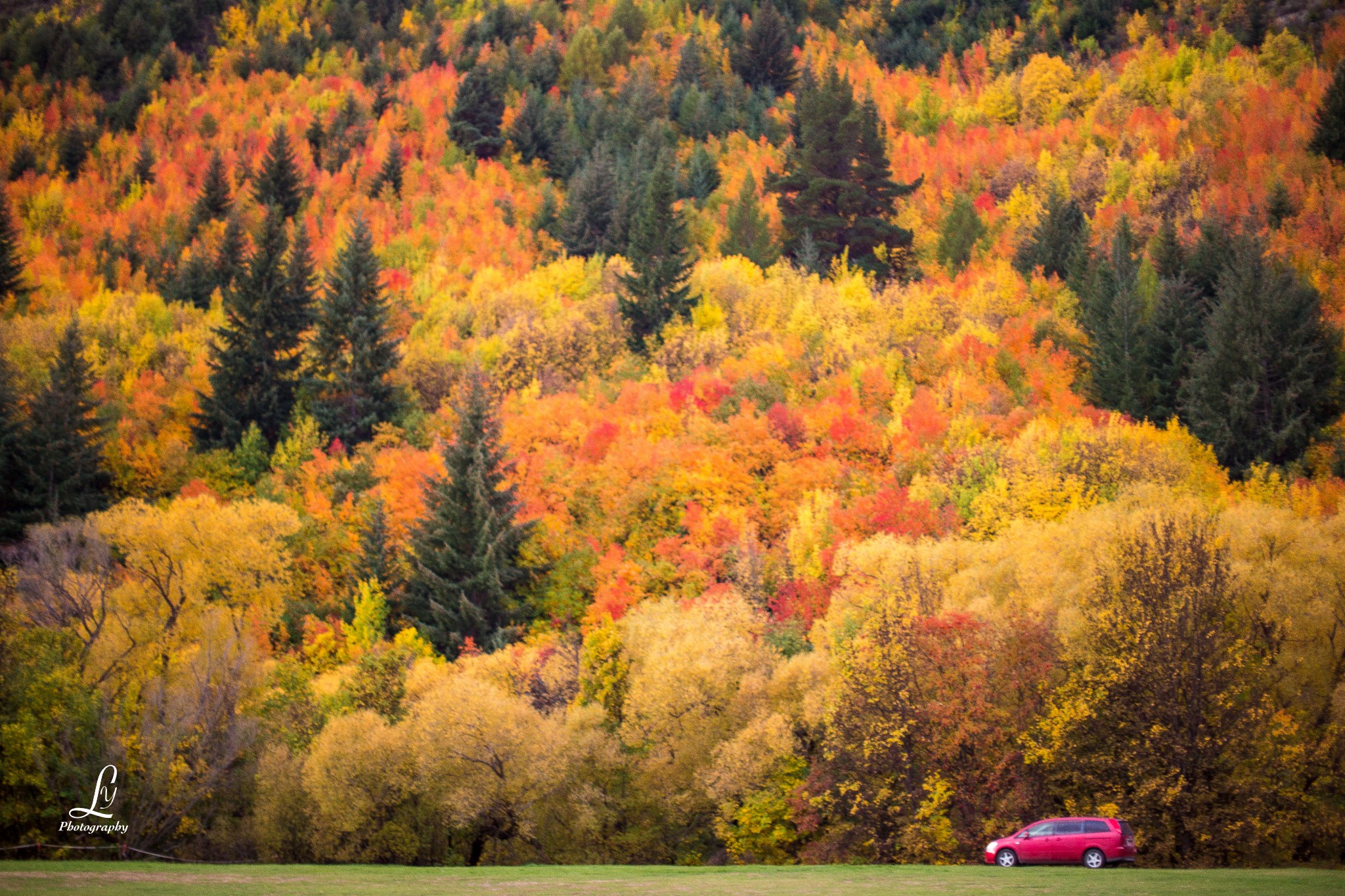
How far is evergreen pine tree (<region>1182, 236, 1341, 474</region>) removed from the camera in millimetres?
61969

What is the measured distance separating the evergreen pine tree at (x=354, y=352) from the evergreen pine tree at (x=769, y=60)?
69395 millimetres

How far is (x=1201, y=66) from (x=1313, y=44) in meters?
15.0

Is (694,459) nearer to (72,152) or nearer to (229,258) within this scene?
(229,258)

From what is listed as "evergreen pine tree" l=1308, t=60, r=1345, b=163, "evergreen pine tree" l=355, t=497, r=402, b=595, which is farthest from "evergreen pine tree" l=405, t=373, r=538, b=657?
"evergreen pine tree" l=1308, t=60, r=1345, b=163

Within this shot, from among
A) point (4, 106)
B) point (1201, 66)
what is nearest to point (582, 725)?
point (1201, 66)

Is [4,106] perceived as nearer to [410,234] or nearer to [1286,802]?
[410,234]

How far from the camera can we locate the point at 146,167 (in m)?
122

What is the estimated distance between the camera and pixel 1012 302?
261 feet

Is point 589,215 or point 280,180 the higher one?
point 280,180

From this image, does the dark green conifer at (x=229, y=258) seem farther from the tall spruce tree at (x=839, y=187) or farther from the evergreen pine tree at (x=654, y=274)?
the tall spruce tree at (x=839, y=187)

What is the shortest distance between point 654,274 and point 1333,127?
184 ft

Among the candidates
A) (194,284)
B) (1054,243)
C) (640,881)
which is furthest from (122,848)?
(1054,243)

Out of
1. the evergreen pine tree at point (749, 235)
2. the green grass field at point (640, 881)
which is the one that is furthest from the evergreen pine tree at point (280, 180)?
the green grass field at point (640, 881)

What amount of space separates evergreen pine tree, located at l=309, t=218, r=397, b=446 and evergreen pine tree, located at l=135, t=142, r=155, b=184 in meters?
48.3
